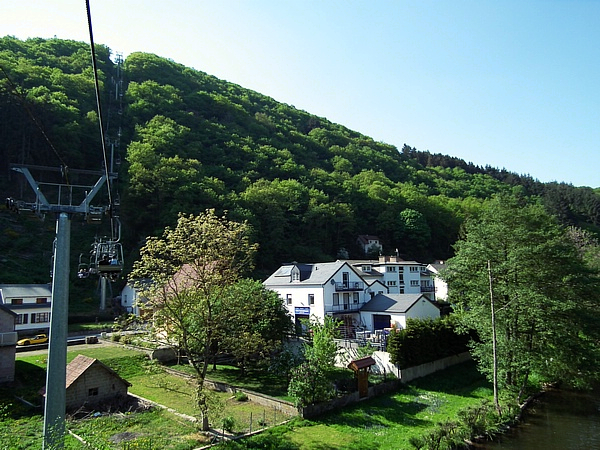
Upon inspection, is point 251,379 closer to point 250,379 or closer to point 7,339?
point 250,379

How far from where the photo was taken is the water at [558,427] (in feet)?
58.5

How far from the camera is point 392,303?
117 feet

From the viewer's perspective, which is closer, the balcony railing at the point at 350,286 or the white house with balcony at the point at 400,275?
the balcony railing at the point at 350,286

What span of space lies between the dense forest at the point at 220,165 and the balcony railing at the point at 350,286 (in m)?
22.1

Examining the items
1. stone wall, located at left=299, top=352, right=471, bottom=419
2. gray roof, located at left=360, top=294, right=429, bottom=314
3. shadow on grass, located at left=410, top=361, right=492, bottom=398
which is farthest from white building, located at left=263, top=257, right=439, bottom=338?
shadow on grass, located at left=410, top=361, right=492, bottom=398

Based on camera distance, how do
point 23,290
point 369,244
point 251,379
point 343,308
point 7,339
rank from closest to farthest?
1. point 7,339
2. point 251,379
3. point 343,308
4. point 23,290
5. point 369,244

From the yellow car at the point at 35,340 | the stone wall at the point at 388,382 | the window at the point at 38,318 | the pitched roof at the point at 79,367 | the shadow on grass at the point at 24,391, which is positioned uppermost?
the window at the point at 38,318

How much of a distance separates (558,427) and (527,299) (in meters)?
6.90

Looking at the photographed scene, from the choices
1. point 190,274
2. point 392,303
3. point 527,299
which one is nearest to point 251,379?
point 190,274

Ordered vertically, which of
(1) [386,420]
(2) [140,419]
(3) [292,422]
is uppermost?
(2) [140,419]

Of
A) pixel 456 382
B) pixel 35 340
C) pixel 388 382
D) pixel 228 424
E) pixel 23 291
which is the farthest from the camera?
pixel 23 291

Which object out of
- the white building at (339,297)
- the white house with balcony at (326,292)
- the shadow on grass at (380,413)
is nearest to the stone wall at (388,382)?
the shadow on grass at (380,413)

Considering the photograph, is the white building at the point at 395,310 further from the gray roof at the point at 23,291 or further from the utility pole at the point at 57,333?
the gray roof at the point at 23,291

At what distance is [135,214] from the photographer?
58.3 m
